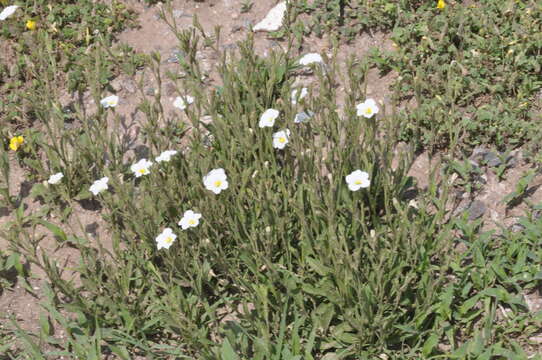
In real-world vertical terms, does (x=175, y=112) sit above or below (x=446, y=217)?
above

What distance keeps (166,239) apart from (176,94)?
1694 mm

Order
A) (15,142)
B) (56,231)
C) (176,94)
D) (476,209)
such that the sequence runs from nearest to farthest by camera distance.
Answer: (476,209), (56,231), (15,142), (176,94)

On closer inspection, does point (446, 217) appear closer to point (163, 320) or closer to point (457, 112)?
point (457, 112)

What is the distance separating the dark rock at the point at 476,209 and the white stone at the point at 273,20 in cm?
213

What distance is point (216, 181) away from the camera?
129 inches

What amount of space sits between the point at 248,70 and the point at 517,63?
5.71 feet

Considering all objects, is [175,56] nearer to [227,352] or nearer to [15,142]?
[15,142]

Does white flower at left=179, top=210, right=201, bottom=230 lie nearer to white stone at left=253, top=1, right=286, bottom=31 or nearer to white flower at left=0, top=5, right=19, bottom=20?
white stone at left=253, top=1, right=286, bottom=31

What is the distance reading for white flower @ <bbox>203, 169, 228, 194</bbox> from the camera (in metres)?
3.24

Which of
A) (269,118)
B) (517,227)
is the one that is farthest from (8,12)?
(517,227)

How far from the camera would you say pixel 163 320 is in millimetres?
3188

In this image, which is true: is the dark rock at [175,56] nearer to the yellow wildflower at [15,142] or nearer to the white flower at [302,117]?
the yellow wildflower at [15,142]

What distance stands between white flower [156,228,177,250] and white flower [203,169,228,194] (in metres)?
0.30

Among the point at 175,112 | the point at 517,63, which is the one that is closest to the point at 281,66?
the point at 175,112
